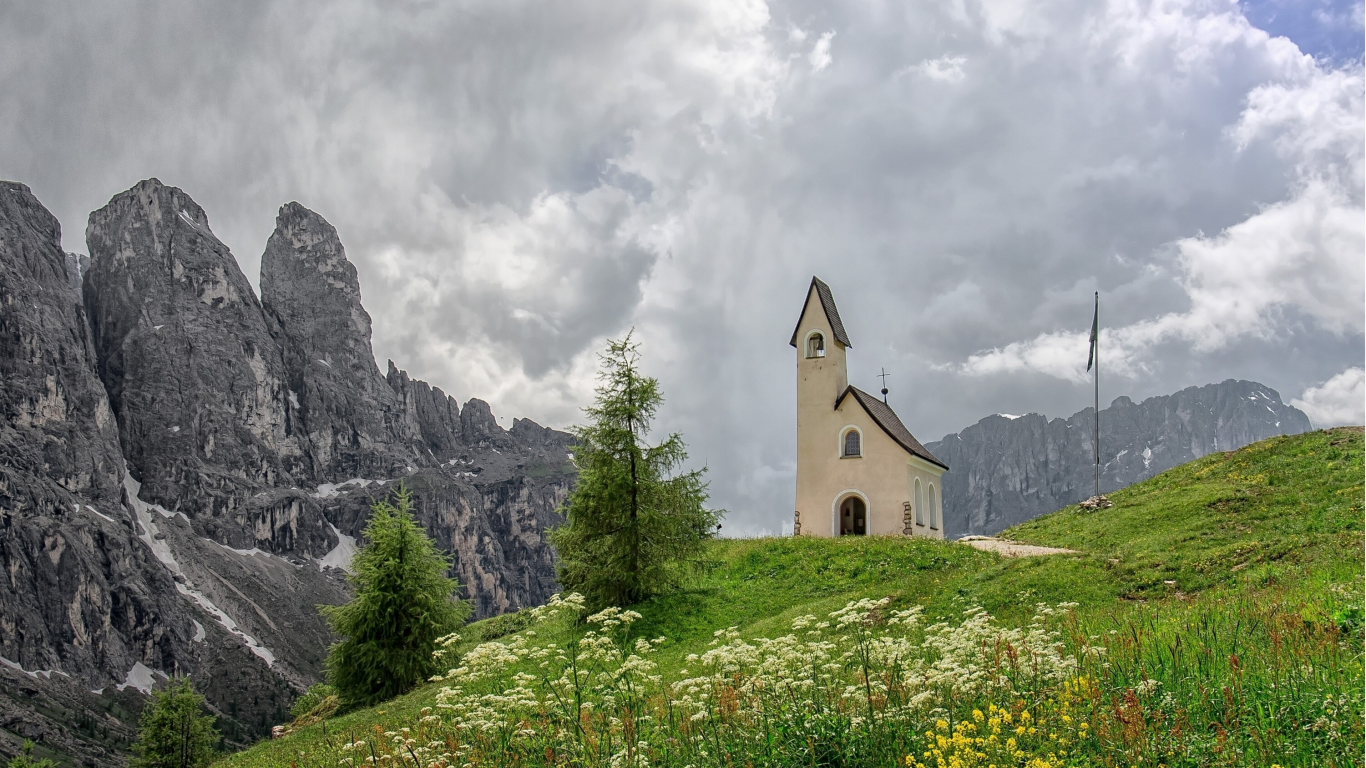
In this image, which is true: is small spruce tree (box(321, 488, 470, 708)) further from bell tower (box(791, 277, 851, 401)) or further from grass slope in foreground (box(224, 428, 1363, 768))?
bell tower (box(791, 277, 851, 401))

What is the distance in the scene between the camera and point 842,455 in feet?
132

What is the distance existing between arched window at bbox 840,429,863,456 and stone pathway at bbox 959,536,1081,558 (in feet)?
24.2

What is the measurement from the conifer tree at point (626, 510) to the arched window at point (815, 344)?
15.8m

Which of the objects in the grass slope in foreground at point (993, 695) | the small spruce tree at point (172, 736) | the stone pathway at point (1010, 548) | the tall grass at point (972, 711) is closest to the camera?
the tall grass at point (972, 711)

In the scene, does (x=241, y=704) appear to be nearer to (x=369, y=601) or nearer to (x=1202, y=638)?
(x=369, y=601)

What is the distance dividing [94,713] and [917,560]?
18102cm

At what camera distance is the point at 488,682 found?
10.3 m

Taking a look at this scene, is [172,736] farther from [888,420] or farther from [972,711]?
[972,711]

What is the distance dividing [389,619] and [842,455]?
21.8 m

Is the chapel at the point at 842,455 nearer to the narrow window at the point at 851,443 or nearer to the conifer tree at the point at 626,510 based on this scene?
the narrow window at the point at 851,443

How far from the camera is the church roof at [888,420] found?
39688 millimetres

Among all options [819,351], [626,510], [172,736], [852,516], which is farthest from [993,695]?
[172,736]

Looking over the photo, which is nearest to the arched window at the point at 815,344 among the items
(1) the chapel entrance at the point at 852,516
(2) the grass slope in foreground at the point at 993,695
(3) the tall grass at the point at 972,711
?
(1) the chapel entrance at the point at 852,516

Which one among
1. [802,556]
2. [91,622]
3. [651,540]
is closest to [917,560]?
[802,556]
